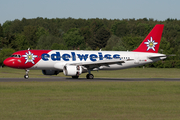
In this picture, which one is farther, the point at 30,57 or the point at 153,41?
the point at 153,41

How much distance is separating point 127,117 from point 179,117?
8.48 ft

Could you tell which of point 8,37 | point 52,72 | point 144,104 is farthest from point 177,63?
point 144,104

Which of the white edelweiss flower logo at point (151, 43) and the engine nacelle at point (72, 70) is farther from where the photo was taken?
the white edelweiss flower logo at point (151, 43)

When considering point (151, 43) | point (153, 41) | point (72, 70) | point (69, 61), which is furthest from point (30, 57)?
point (153, 41)

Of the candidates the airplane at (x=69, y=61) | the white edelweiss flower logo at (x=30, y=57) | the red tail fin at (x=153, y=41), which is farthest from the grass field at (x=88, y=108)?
the red tail fin at (x=153, y=41)

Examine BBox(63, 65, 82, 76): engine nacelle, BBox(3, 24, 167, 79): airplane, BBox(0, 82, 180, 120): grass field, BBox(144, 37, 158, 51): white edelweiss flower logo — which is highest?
BBox(144, 37, 158, 51): white edelweiss flower logo

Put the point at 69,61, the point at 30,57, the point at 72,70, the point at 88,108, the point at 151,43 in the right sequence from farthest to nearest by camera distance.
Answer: the point at 151,43
the point at 69,61
the point at 30,57
the point at 72,70
the point at 88,108

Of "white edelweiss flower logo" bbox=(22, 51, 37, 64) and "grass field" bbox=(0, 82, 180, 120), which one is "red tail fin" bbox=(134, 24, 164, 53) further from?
"grass field" bbox=(0, 82, 180, 120)

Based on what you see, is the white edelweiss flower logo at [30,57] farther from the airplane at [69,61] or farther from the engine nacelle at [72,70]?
the engine nacelle at [72,70]

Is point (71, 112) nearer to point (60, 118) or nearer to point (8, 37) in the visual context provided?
point (60, 118)

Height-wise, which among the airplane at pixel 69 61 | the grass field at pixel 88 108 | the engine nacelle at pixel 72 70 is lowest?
the grass field at pixel 88 108

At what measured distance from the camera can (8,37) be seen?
142 meters

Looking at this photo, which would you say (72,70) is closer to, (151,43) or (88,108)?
(151,43)

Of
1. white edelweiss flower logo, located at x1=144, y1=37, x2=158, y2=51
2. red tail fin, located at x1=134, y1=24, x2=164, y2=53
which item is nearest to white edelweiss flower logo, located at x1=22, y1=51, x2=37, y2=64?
red tail fin, located at x1=134, y1=24, x2=164, y2=53
